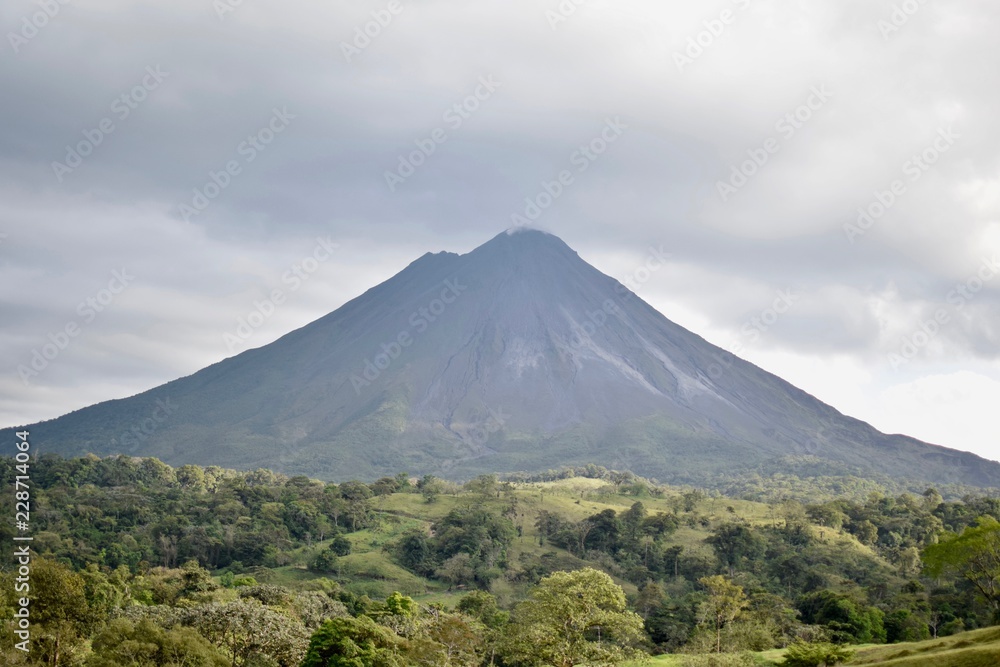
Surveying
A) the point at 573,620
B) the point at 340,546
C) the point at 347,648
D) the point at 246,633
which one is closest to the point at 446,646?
the point at 347,648

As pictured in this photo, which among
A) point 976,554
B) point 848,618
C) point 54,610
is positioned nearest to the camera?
point 54,610

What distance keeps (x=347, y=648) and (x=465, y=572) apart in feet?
111

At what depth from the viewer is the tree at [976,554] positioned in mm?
32469

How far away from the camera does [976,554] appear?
33375 millimetres

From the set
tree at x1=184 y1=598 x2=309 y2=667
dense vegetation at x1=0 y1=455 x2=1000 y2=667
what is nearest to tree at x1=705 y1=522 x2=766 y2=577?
dense vegetation at x1=0 y1=455 x2=1000 y2=667

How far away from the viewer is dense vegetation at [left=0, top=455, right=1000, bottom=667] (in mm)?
26531

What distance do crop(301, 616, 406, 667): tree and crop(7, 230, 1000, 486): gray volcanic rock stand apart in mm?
110695

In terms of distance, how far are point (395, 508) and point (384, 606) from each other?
38.4 meters

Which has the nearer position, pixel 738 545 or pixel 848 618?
pixel 848 618

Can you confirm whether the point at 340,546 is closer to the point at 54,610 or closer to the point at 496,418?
the point at 54,610

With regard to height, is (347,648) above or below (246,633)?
below

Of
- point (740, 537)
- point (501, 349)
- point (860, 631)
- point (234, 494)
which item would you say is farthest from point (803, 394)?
point (860, 631)

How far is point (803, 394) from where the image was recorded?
197m

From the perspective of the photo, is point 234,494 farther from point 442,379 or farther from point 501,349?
point 501,349
